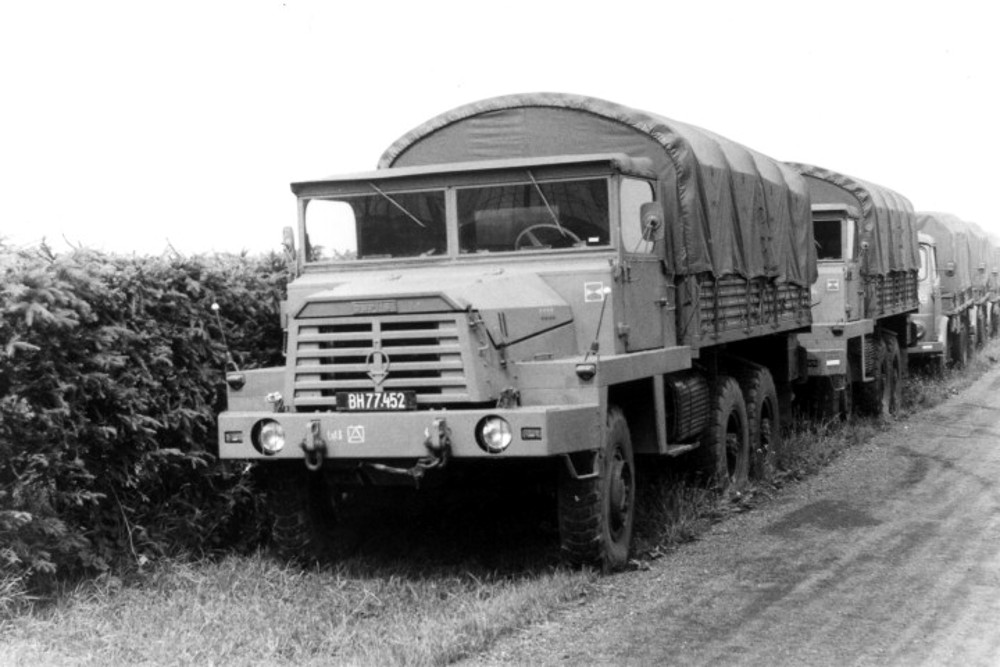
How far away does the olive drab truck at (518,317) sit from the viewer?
719 centimetres

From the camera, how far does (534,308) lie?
7715 millimetres

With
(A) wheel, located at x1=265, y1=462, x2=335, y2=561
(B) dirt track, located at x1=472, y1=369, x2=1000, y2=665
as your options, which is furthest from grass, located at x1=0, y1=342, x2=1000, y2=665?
(B) dirt track, located at x1=472, y1=369, x2=1000, y2=665

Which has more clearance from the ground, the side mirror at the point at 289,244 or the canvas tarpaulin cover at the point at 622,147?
the canvas tarpaulin cover at the point at 622,147

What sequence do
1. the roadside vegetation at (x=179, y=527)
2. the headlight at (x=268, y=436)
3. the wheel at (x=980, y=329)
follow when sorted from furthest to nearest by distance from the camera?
the wheel at (x=980, y=329), the headlight at (x=268, y=436), the roadside vegetation at (x=179, y=527)

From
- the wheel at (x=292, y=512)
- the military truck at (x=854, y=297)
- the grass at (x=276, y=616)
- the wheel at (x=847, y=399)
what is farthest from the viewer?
the wheel at (x=847, y=399)

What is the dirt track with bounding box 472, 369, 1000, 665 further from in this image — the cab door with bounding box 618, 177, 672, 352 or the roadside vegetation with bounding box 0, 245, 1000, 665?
the cab door with bounding box 618, 177, 672, 352

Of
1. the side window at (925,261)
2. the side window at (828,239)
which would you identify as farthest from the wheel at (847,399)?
the side window at (925,261)

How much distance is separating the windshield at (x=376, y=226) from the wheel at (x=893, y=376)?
9.47 m

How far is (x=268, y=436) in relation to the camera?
7.42m

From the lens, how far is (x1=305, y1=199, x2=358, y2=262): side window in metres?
8.70

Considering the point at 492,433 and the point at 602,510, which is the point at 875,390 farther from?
the point at 492,433

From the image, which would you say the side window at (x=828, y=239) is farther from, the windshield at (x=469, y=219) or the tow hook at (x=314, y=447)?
the tow hook at (x=314, y=447)

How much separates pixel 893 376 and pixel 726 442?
22.9ft

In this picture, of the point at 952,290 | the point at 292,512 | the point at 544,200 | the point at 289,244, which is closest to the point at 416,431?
the point at 292,512
